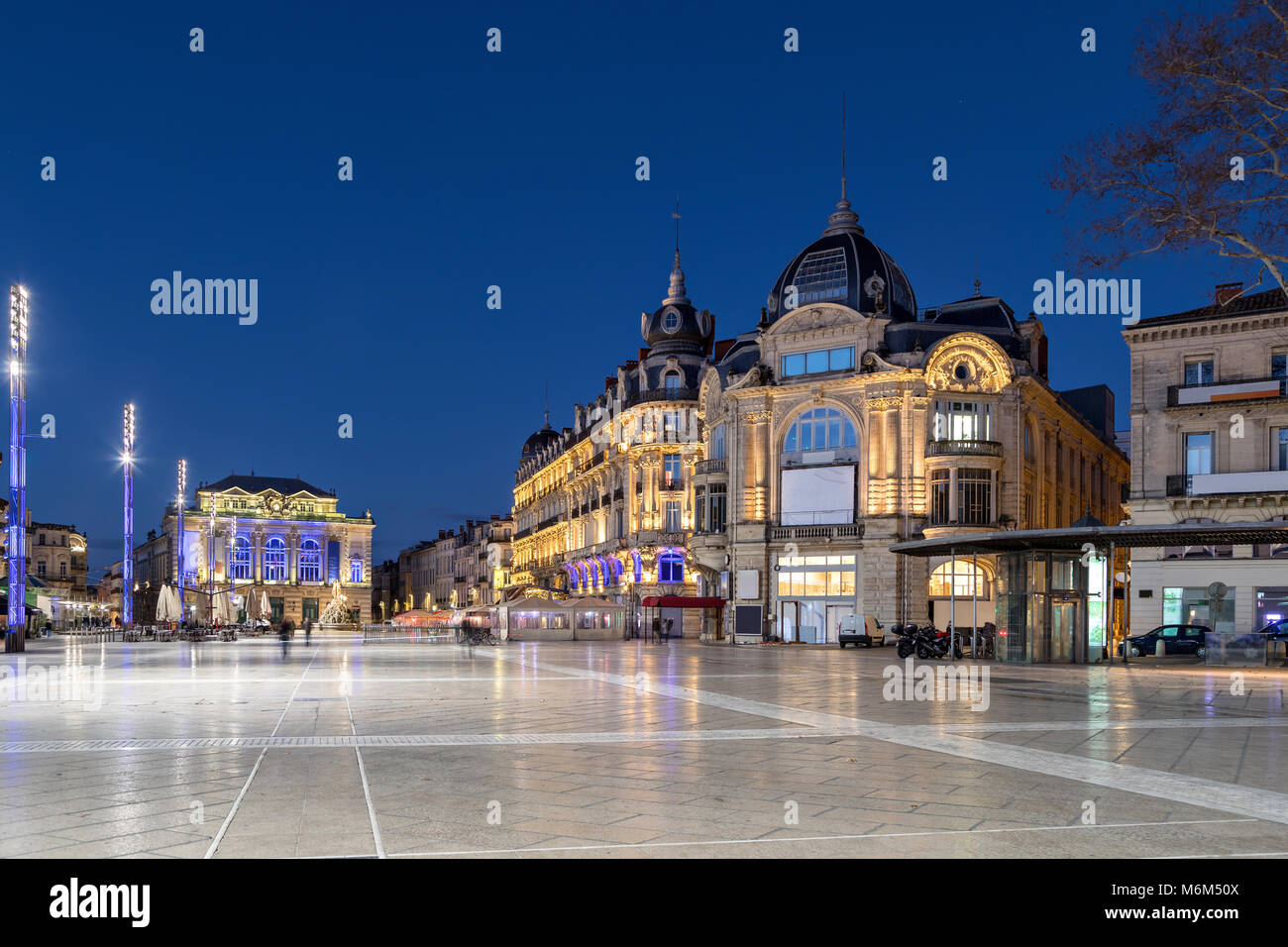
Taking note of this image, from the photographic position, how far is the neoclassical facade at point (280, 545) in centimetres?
13262

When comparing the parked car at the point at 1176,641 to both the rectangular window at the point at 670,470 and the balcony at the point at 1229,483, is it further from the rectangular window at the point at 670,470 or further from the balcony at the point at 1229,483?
the rectangular window at the point at 670,470

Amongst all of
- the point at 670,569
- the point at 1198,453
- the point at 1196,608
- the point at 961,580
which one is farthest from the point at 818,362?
the point at 1196,608

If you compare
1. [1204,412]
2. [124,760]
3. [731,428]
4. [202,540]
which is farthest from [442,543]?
[124,760]

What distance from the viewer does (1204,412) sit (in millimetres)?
42375

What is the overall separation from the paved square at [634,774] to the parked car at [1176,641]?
19.4 m

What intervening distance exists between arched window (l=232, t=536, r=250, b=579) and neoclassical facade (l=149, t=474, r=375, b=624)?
0.12 meters

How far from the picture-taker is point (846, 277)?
5662cm

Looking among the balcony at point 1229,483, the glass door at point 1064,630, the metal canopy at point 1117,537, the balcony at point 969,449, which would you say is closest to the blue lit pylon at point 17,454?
the metal canopy at point 1117,537

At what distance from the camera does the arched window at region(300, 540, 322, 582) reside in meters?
138

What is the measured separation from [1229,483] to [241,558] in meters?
118

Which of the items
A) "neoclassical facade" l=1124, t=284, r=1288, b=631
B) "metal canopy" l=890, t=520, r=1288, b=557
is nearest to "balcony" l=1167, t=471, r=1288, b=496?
"neoclassical facade" l=1124, t=284, r=1288, b=631

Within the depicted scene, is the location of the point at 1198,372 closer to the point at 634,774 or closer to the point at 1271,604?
the point at 1271,604
